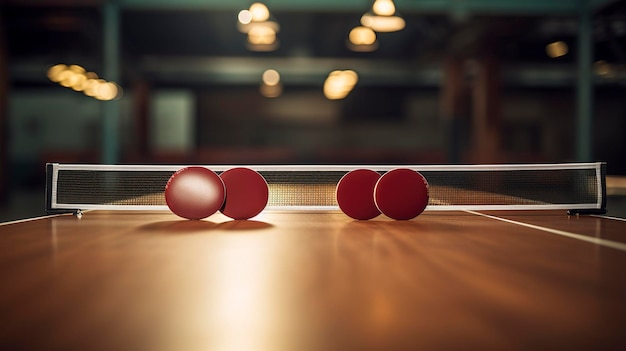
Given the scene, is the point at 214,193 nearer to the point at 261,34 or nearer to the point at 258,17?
the point at 258,17

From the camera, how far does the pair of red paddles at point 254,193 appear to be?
3166mm

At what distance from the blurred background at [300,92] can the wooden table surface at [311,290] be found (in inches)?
371

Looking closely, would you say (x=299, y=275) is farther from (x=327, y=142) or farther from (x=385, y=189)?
(x=327, y=142)

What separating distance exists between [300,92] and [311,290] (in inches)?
675

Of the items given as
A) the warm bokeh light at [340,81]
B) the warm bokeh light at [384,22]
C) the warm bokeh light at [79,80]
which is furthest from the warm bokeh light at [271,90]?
the warm bokeh light at [384,22]

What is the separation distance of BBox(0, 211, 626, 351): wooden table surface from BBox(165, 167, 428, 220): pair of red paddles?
0.45 m

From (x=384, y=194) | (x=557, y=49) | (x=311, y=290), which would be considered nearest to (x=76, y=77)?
(x=384, y=194)

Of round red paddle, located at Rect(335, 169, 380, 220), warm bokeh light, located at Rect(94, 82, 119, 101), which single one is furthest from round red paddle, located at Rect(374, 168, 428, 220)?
warm bokeh light, located at Rect(94, 82, 119, 101)

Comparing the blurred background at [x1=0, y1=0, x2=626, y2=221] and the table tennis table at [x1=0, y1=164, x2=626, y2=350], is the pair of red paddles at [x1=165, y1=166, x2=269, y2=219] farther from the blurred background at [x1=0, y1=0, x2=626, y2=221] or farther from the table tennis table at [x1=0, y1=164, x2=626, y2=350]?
the blurred background at [x1=0, y1=0, x2=626, y2=221]

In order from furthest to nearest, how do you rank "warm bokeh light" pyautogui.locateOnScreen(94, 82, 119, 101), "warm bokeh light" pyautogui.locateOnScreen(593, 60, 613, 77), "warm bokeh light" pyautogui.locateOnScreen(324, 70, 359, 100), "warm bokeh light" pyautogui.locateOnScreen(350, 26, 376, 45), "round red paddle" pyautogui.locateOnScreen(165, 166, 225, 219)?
"warm bokeh light" pyautogui.locateOnScreen(593, 60, 613, 77) → "warm bokeh light" pyautogui.locateOnScreen(324, 70, 359, 100) → "warm bokeh light" pyautogui.locateOnScreen(94, 82, 119, 101) → "warm bokeh light" pyautogui.locateOnScreen(350, 26, 376, 45) → "round red paddle" pyautogui.locateOnScreen(165, 166, 225, 219)

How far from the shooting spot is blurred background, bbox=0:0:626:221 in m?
12.2

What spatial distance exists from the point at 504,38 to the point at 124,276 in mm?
12200

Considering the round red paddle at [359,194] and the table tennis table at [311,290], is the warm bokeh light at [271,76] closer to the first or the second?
the round red paddle at [359,194]

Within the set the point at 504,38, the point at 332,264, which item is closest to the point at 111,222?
the point at 332,264
